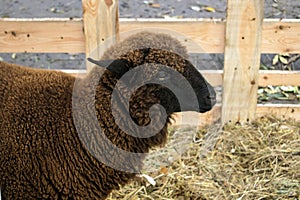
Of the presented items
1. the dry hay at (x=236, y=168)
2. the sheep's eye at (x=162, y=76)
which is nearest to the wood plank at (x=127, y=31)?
the dry hay at (x=236, y=168)

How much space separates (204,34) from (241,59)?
0.42 m

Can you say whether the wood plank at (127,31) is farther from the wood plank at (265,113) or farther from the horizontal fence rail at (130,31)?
the wood plank at (265,113)

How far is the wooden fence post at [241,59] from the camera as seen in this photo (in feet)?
14.0

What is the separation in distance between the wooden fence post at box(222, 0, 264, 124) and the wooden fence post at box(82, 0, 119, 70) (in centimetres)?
102

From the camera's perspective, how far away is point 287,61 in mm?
5859

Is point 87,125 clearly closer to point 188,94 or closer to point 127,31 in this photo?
point 188,94

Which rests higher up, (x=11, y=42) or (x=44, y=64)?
(x=11, y=42)

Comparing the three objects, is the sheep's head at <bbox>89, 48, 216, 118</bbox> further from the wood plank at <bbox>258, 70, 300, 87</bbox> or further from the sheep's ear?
the wood plank at <bbox>258, 70, 300, 87</bbox>

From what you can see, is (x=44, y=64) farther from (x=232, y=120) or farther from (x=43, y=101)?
(x=43, y=101)

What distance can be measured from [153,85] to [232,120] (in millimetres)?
2002

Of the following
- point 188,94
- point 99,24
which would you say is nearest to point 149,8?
point 99,24

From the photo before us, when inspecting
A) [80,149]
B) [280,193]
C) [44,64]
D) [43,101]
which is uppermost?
[43,101]

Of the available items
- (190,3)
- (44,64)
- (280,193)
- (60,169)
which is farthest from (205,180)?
(190,3)

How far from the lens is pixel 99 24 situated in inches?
165
